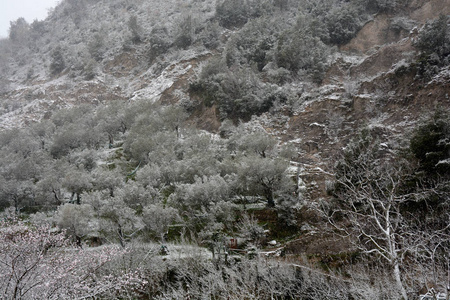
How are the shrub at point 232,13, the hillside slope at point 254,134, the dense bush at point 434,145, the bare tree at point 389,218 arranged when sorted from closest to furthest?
the bare tree at point 389,218 < the dense bush at point 434,145 < the hillside slope at point 254,134 < the shrub at point 232,13

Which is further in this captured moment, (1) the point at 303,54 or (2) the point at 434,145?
(1) the point at 303,54

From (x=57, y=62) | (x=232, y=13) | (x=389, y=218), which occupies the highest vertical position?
(x=57, y=62)

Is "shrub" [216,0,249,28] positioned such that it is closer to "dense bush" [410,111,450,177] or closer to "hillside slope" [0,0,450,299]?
"hillside slope" [0,0,450,299]

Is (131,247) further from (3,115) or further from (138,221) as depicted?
(3,115)

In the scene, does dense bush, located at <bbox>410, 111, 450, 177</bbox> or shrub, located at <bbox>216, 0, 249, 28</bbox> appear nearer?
dense bush, located at <bbox>410, 111, 450, 177</bbox>

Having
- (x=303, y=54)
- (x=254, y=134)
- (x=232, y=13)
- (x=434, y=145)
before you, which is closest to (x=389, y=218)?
(x=434, y=145)

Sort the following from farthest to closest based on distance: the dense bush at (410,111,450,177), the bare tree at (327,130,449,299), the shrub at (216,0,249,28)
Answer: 1. the shrub at (216,0,249,28)
2. the dense bush at (410,111,450,177)
3. the bare tree at (327,130,449,299)

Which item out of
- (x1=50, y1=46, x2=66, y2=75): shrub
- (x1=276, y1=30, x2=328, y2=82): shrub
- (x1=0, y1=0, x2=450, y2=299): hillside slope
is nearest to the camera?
(x1=0, y1=0, x2=450, y2=299): hillside slope

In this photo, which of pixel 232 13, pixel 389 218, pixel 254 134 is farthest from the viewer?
pixel 232 13

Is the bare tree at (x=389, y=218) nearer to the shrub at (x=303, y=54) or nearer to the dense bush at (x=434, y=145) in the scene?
the dense bush at (x=434, y=145)

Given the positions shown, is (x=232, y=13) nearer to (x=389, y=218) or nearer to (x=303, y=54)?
(x=303, y=54)

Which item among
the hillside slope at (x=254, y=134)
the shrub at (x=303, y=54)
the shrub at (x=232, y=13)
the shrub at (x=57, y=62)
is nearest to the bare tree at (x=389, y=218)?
the hillside slope at (x=254, y=134)

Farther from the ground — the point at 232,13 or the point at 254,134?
the point at 232,13

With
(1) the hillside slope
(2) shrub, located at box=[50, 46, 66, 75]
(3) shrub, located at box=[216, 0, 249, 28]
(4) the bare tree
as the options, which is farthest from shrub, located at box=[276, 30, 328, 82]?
(2) shrub, located at box=[50, 46, 66, 75]
